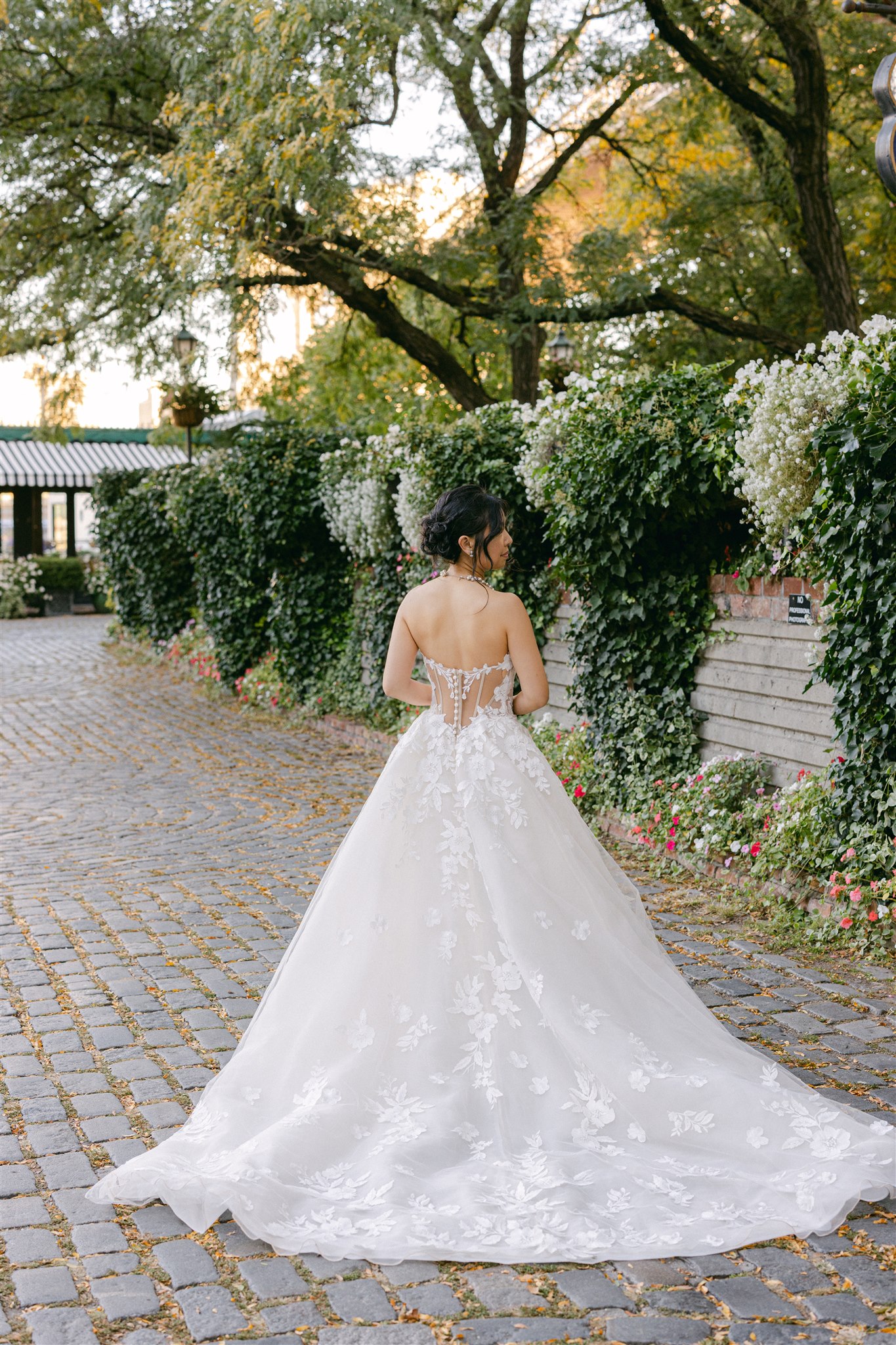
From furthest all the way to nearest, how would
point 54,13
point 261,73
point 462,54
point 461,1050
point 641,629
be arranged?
point 54,13, point 462,54, point 261,73, point 641,629, point 461,1050

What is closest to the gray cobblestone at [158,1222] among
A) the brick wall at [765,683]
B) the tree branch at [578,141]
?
the brick wall at [765,683]

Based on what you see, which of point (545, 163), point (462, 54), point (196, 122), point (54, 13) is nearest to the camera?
point (196, 122)

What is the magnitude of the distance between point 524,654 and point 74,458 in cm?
2797

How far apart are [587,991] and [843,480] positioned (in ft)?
8.70

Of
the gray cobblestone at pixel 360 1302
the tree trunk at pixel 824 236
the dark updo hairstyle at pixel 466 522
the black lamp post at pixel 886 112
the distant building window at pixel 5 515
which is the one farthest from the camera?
the distant building window at pixel 5 515

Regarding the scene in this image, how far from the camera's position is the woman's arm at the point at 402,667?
428 cm

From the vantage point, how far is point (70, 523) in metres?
30.6

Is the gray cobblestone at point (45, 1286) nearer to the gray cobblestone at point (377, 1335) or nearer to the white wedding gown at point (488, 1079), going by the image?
the white wedding gown at point (488, 1079)

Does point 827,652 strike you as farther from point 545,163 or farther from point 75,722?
point 545,163

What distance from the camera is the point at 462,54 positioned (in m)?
13.9

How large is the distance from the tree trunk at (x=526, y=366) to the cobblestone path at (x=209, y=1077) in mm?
8002

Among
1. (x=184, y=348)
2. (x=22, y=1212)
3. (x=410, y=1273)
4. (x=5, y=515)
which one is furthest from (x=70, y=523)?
(x=410, y=1273)

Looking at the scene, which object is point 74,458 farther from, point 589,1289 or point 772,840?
point 589,1289

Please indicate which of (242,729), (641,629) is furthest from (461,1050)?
(242,729)
